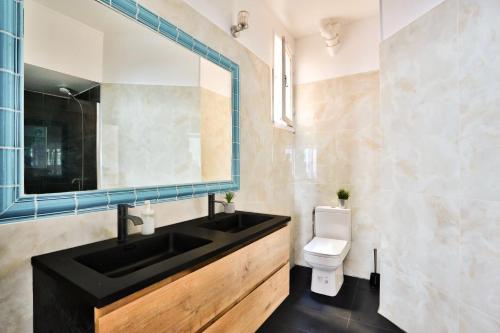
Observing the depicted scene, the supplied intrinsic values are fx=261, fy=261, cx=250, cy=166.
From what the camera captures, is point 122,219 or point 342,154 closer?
point 122,219

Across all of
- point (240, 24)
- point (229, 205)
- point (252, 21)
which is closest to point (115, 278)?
point (229, 205)

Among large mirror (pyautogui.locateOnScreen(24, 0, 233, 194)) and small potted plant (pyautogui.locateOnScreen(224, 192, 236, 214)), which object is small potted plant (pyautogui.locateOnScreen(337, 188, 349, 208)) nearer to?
small potted plant (pyautogui.locateOnScreen(224, 192, 236, 214))

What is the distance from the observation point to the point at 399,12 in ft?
6.85

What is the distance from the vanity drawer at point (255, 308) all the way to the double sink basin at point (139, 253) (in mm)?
387

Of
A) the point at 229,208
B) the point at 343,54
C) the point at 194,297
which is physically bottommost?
the point at 194,297

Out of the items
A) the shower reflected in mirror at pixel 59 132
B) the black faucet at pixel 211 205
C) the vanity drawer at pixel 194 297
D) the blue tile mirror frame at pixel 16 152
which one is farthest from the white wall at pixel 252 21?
the vanity drawer at pixel 194 297

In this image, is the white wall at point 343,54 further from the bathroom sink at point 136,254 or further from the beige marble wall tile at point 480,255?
the bathroom sink at point 136,254

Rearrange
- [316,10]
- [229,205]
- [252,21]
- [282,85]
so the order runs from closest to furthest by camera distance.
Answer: [229,205] < [252,21] < [316,10] < [282,85]

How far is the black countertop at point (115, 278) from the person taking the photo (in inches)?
31.5

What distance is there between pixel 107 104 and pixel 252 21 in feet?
5.72

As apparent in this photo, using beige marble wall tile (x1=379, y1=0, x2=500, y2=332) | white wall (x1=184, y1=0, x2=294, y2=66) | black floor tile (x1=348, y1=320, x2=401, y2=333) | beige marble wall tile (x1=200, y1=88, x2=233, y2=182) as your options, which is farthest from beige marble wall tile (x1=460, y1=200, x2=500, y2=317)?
white wall (x1=184, y1=0, x2=294, y2=66)

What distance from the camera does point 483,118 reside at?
1505 mm

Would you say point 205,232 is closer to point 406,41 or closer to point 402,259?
point 402,259

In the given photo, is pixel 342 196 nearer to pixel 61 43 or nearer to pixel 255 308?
pixel 255 308
